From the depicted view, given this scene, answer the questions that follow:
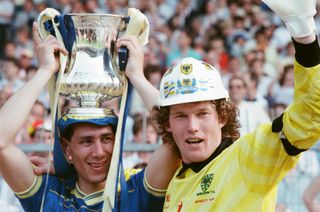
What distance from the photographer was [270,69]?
40.1 ft

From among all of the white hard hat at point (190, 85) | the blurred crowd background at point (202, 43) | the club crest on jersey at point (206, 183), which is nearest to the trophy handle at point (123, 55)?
the white hard hat at point (190, 85)

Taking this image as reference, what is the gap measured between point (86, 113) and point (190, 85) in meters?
0.76

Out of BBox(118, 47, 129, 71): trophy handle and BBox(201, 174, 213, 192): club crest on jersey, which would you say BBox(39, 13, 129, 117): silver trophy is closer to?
BBox(118, 47, 129, 71): trophy handle

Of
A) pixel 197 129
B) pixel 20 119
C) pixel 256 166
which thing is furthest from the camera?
pixel 20 119

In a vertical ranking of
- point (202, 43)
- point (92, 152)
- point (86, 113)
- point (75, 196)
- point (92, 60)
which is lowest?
point (75, 196)

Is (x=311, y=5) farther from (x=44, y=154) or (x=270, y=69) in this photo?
(x=270, y=69)

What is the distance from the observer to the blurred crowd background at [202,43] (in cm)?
1094

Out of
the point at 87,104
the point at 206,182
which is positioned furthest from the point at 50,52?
the point at 206,182

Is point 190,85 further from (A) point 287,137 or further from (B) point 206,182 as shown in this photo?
(A) point 287,137

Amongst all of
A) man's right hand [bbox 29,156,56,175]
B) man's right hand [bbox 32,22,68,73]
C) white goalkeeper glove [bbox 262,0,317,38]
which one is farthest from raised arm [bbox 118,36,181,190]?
white goalkeeper glove [bbox 262,0,317,38]

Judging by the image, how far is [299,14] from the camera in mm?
3902

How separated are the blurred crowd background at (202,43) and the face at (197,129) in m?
4.46

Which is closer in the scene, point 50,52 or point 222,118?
point 222,118

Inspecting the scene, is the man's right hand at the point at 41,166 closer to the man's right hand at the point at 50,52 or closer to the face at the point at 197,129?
the man's right hand at the point at 50,52
